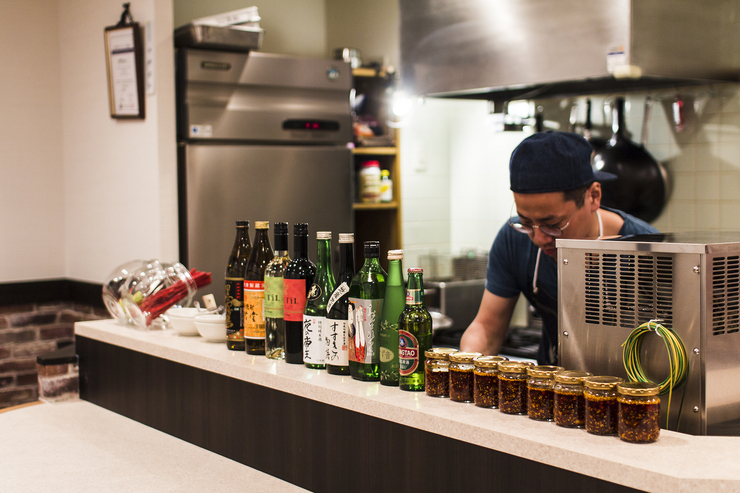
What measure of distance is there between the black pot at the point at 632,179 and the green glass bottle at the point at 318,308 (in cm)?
186

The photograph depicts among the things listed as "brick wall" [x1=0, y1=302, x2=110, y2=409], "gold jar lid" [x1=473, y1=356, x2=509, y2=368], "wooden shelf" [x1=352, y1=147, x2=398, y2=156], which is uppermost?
"wooden shelf" [x1=352, y1=147, x2=398, y2=156]

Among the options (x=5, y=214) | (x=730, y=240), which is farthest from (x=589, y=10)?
(x=5, y=214)

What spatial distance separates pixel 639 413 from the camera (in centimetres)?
103

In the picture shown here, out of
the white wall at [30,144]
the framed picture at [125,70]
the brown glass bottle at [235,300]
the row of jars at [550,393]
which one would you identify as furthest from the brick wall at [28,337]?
the row of jars at [550,393]

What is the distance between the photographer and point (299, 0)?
4.14 meters

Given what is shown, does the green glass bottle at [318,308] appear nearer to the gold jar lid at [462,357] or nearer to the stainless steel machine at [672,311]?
the gold jar lid at [462,357]

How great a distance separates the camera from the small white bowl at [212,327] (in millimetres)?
1810

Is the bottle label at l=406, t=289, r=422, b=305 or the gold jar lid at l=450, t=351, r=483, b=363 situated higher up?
the bottle label at l=406, t=289, r=422, b=305

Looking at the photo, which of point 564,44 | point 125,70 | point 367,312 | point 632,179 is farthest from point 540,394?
point 125,70

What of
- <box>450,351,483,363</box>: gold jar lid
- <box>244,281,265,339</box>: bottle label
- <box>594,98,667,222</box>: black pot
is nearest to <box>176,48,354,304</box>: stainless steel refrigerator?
<box>594,98,667,222</box>: black pot

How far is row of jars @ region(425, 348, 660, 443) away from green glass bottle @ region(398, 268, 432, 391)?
3 cm

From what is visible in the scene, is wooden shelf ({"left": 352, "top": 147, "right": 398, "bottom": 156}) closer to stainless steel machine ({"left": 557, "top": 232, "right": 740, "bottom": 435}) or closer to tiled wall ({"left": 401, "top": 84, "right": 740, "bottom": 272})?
tiled wall ({"left": 401, "top": 84, "right": 740, "bottom": 272})

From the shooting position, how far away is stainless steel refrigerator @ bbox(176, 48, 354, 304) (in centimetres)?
317

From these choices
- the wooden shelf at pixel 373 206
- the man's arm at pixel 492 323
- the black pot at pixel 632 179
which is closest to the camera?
the man's arm at pixel 492 323
